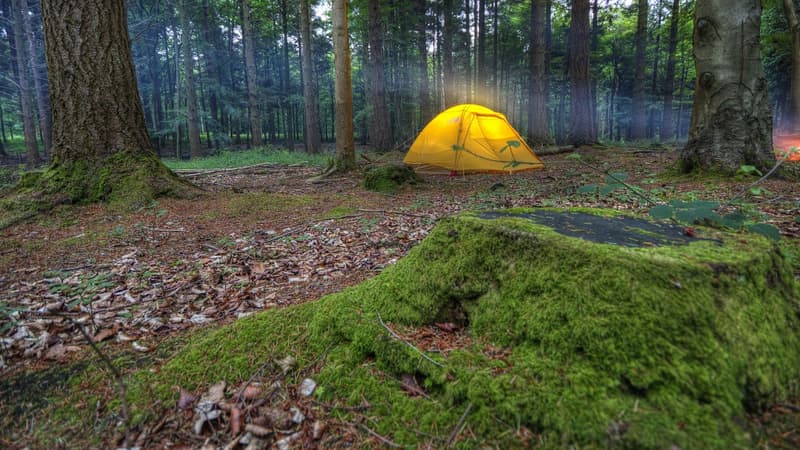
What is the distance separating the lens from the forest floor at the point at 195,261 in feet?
6.73

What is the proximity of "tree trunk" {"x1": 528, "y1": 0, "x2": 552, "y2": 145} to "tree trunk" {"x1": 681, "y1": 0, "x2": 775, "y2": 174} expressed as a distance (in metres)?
7.71

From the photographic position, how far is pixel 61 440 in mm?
1525

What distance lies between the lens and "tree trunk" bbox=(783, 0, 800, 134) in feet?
24.5

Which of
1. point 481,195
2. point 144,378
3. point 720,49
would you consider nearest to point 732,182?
point 720,49

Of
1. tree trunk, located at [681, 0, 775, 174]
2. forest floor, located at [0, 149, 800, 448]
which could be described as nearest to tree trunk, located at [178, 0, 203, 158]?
forest floor, located at [0, 149, 800, 448]

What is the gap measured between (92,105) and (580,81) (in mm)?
12877

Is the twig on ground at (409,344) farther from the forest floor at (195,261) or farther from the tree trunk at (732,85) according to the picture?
the tree trunk at (732,85)

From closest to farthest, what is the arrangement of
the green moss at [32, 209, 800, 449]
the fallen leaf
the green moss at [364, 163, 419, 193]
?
the green moss at [32, 209, 800, 449] < the fallen leaf < the green moss at [364, 163, 419, 193]

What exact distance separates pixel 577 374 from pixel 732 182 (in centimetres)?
574

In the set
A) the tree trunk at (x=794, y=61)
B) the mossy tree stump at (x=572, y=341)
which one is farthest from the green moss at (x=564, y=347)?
the tree trunk at (x=794, y=61)

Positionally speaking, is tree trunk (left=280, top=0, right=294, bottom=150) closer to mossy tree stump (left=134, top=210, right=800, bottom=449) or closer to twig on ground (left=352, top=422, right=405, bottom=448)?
mossy tree stump (left=134, top=210, right=800, bottom=449)

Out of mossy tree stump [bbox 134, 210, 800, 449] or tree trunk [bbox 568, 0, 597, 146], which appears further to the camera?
tree trunk [bbox 568, 0, 597, 146]

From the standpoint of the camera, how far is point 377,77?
14.8 meters

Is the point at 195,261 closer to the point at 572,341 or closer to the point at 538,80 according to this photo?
the point at 572,341
